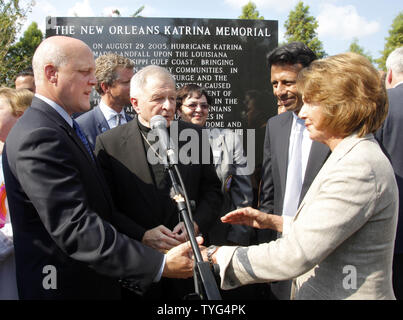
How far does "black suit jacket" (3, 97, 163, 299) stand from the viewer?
1.90m

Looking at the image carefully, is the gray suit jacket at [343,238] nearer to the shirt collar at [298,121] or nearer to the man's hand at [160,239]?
the man's hand at [160,239]

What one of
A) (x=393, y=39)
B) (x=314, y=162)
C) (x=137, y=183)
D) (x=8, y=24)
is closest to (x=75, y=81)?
(x=137, y=183)

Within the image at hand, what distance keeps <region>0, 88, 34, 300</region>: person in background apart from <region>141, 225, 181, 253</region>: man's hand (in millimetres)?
1045

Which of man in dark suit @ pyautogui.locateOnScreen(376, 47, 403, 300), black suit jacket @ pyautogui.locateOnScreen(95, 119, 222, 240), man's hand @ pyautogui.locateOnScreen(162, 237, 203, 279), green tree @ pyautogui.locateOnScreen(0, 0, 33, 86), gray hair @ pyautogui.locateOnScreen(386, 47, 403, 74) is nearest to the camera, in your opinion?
man's hand @ pyautogui.locateOnScreen(162, 237, 203, 279)

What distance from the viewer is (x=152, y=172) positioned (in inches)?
116

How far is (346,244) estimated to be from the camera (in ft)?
6.06

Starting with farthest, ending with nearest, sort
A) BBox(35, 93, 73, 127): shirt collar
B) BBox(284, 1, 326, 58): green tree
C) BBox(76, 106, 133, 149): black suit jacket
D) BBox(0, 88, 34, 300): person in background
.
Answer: BBox(284, 1, 326, 58): green tree < BBox(76, 106, 133, 149): black suit jacket < BBox(0, 88, 34, 300): person in background < BBox(35, 93, 73, 127): shirt collar

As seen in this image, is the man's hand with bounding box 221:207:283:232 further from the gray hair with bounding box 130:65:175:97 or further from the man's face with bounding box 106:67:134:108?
the man's face with bounding box 106:67:134:108

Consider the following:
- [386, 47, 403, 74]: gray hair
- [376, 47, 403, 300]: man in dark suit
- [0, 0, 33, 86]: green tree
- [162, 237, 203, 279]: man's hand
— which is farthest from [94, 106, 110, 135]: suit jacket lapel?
[0, 0, 33, 86]: green tree

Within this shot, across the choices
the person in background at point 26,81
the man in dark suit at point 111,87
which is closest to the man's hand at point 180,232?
the man in dark suit at point 111,87

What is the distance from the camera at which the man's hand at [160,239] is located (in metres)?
2.53

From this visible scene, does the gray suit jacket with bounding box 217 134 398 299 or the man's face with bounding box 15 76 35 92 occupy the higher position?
the man's face with bounding box 15 76 35 92

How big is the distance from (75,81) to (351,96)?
161cm
